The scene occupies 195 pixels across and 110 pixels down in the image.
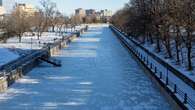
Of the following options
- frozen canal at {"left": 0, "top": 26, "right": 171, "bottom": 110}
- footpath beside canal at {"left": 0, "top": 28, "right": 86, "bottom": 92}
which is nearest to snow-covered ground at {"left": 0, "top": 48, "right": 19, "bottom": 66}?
footpath beside canal at {"left": 0, "top": 28, "right": 86, "bottom": 92}

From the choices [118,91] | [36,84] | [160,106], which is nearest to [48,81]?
[36,84]

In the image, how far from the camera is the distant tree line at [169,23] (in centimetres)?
2972

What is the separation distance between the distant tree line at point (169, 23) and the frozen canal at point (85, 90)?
3.86 m

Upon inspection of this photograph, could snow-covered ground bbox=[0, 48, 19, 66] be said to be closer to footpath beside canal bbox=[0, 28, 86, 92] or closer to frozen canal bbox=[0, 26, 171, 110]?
footpath beside canal bbox=[0, 28, 86, 92]

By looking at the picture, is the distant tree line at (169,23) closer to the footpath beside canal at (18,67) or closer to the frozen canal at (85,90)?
the frozen canal at (85,90)

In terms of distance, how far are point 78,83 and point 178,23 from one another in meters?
9.15

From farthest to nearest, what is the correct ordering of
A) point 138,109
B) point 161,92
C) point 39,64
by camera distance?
point 39,64 → point 161,92 → point 138,109

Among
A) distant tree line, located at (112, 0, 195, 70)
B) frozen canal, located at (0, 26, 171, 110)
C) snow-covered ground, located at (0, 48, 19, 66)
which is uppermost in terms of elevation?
distant tree line, located at (112, 0, 195, 70)

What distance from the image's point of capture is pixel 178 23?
103ft

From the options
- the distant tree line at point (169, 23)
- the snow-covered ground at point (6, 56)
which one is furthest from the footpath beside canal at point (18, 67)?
the distant tree line at point (169, 23)

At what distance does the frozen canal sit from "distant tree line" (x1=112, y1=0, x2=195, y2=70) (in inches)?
152

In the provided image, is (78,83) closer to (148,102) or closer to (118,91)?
(118,91)

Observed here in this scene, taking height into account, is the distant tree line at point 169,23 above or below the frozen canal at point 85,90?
above

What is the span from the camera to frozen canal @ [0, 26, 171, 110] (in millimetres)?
20547
